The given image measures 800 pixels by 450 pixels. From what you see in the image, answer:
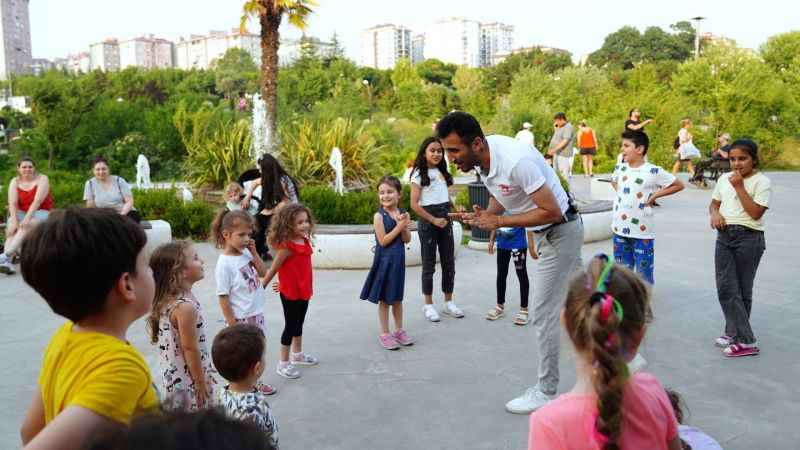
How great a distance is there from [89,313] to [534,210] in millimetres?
2774

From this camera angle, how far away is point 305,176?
13.7 metres

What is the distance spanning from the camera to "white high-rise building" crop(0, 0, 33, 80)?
284 feet

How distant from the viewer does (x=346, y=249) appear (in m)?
8.17

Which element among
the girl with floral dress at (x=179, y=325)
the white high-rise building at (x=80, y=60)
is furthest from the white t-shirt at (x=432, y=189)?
the white high-rise building at (x=80, y=60)

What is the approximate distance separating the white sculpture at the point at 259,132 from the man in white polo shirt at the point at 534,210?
413 inches

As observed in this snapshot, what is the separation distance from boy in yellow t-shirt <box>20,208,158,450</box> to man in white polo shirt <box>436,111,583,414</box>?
97.3 inches

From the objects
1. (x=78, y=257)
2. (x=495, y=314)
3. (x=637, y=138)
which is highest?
(x=637, y=138)

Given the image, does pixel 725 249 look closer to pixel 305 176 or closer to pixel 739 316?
pixel 739 316

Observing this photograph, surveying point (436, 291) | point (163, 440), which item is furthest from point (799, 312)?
point (163, 440)

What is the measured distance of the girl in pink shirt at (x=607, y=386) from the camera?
1738mm

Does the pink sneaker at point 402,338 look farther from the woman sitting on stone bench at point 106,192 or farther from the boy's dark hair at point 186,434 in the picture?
the boy's dark hair at point 186,434

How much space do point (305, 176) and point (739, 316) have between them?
32.6 ft

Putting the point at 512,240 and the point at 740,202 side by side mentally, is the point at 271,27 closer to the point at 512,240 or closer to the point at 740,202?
the point at 512,240

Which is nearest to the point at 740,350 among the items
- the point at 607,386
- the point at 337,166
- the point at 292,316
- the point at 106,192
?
the point at 292,316
